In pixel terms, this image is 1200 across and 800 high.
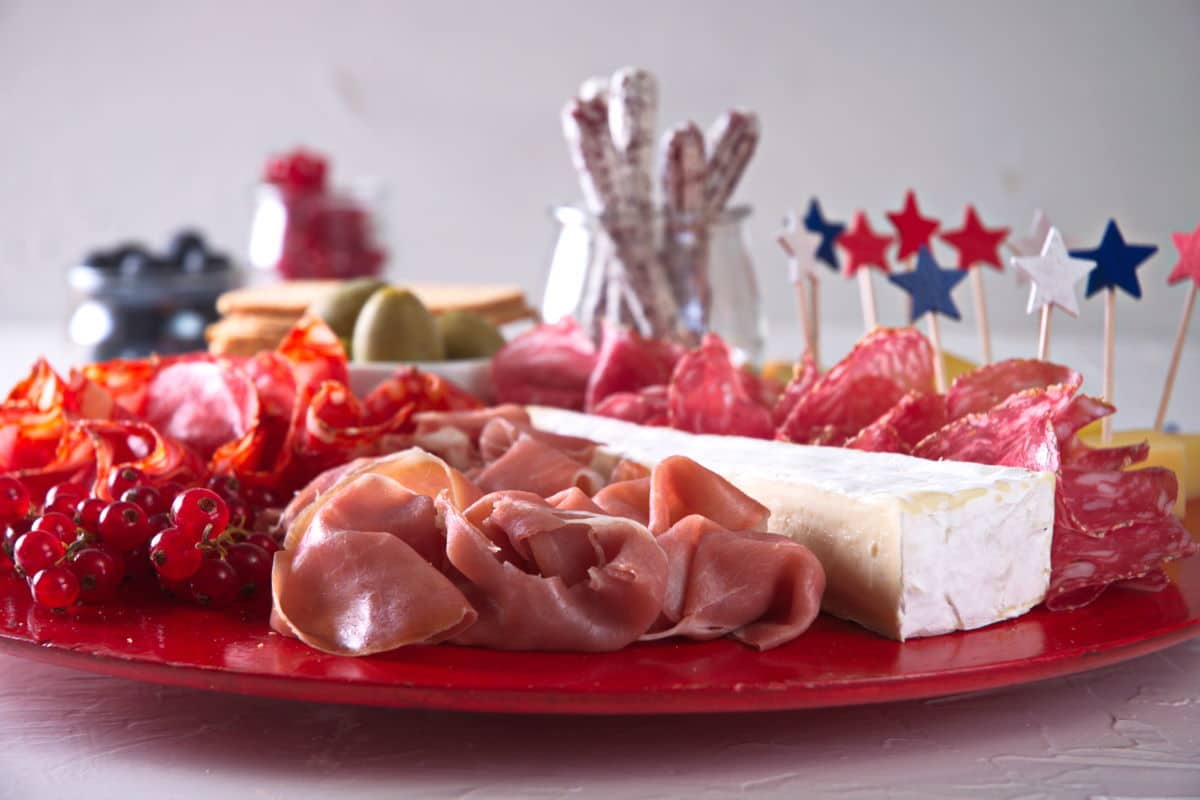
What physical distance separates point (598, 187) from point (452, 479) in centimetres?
66

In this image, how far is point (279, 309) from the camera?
1.76m

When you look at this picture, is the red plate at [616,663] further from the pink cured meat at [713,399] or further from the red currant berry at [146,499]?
the pink cured meat at [713,399]

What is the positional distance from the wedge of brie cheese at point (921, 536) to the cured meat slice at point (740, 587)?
0.04m

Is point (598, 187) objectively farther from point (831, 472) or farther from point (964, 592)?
point (964, 592)

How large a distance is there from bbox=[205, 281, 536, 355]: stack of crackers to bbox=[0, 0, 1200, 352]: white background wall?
65.2 inches

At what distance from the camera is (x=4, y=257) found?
4.01 m

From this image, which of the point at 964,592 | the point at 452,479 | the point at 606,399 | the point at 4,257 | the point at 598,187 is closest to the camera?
the point at 964,592

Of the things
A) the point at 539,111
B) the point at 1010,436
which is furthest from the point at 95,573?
the point at 539,111

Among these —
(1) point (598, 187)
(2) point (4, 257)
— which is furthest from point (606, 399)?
(2) point (4, 257)

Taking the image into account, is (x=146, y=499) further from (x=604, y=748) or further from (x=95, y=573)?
(x=604, y=748)

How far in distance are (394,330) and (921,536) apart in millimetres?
825

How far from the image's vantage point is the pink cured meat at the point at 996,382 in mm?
1078

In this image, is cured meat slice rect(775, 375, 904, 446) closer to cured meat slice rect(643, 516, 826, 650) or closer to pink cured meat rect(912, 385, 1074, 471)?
pink cured meat rect(912, 385, 1074, 471)

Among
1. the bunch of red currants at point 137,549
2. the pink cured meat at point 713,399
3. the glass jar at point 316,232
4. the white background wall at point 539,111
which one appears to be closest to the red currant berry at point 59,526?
the bunch of red currants at point 137,549
